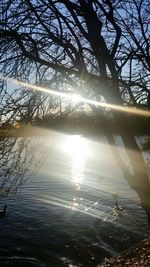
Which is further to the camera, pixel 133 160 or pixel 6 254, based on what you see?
pixel 6 254

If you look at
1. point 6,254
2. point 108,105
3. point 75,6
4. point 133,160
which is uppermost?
point 75,6

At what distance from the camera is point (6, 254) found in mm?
17328

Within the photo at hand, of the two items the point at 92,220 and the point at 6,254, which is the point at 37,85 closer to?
the point at 6,254

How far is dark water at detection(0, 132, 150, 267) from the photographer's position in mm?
17344

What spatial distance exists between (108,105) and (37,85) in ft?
5.16

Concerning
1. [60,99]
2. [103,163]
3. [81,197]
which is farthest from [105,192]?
[60,99]

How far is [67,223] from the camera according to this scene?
74.8 feet

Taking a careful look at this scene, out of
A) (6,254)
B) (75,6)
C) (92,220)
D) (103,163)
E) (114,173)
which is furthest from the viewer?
(103,163)

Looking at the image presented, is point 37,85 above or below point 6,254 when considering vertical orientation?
above

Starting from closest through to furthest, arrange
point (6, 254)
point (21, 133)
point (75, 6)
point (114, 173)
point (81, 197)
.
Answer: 1. point (75, 6)
2. point (21, 133)
3. point (6, 254)
4. point (81, 197)
5. point (114, 173)

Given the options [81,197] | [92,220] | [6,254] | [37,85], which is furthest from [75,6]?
[81,197]

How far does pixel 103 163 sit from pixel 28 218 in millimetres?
28372

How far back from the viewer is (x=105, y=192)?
32.2m

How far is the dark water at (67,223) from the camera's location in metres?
17.3
